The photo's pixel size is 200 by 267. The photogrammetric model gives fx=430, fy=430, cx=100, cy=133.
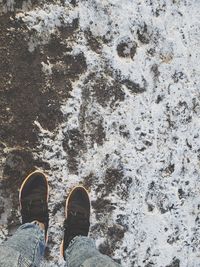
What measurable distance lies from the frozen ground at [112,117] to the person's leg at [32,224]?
41mm

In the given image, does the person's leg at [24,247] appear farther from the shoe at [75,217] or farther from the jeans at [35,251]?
the shoe at [75,217]

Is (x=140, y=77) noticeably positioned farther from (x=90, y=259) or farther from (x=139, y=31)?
(x=90, y=259)

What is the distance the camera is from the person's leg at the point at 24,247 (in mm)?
1523

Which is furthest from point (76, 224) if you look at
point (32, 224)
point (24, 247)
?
point (24, 247)

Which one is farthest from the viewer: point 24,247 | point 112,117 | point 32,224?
point 112,117

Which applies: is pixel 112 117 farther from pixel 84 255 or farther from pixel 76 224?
pixel 84 255

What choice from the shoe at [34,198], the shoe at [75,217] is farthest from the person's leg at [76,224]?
the shoe at [34,198]

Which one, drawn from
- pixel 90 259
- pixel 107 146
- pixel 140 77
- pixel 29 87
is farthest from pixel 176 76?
pixel 90 259

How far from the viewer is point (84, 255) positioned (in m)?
1.71

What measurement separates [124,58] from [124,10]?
226 millimetres

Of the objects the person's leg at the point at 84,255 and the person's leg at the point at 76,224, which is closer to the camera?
the person's leg at the point at 84,255

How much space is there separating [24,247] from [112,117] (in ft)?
2.32

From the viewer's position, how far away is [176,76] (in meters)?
2.11

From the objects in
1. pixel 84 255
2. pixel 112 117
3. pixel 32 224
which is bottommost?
pixel 84 255
